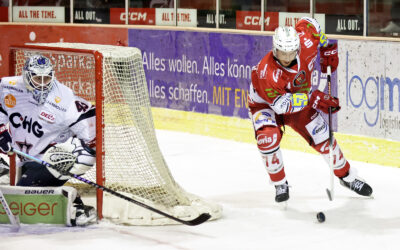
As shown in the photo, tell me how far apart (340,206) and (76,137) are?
1902mm

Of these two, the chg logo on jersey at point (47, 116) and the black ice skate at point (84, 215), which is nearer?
the black ice skate at point (84, 215)

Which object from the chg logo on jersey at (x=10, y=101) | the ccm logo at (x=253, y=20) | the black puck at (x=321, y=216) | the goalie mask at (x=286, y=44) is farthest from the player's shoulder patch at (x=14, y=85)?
the ccm logo at (x=253, y=20)

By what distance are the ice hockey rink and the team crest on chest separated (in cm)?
87

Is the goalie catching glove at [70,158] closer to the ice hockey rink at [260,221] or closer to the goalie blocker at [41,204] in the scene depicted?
the goalie blocker at [41,204]

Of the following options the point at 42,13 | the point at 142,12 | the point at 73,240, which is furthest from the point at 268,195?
the point at 42,13

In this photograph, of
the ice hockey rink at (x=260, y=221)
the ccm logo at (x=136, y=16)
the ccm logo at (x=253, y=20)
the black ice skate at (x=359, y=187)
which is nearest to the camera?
the ice hockey rink at (x=260, y=221)

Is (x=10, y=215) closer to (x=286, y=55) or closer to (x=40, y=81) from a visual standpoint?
(x=40, y=81)

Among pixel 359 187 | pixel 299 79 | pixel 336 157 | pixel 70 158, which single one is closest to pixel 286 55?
pixel 299 79

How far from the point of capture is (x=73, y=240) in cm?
577

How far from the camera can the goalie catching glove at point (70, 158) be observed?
19.8 ft

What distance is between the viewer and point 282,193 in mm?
6574

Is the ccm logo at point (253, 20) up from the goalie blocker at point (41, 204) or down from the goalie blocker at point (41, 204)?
up

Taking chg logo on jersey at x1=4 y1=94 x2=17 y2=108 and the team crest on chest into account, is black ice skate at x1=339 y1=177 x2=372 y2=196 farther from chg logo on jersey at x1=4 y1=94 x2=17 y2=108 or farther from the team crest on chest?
chg logo on jersey at x1=4 y1=94 x2=17 y2=108

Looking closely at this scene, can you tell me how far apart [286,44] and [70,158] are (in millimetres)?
1567
